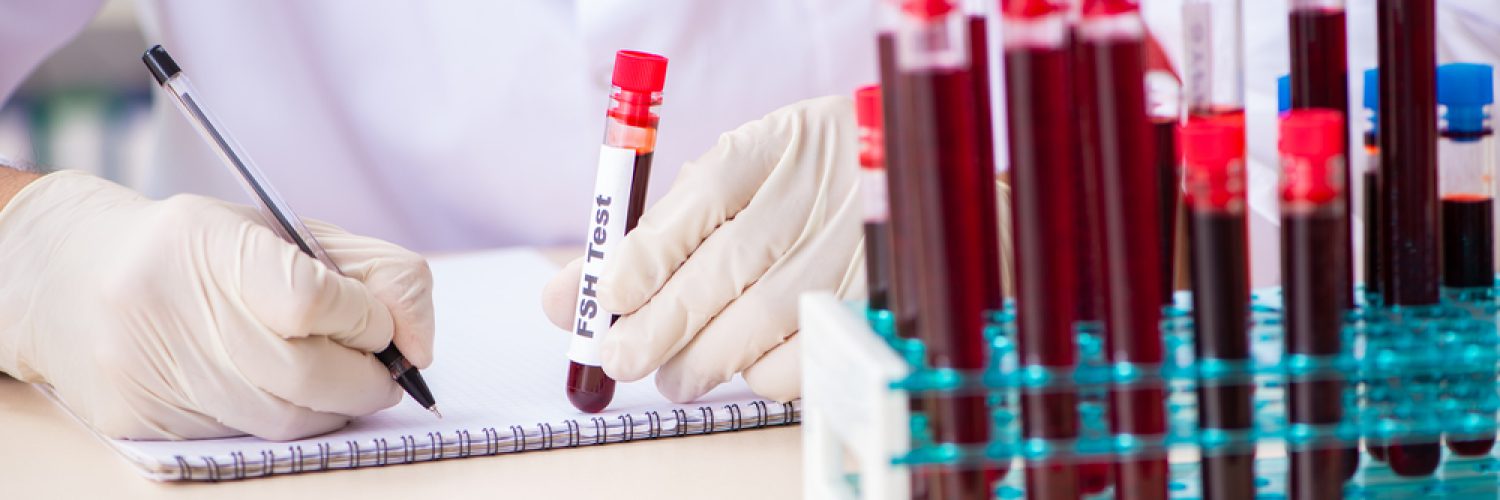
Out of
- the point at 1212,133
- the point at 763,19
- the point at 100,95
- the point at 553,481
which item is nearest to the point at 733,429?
the point at 553,481

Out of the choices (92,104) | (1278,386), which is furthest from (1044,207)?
(92,104)

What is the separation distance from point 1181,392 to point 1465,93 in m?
0.20

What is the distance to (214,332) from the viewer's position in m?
0.77

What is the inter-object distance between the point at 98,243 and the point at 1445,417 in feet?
2.55

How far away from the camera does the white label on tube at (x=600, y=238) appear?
78 centimetres

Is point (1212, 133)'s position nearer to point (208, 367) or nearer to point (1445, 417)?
point (1445, 417)

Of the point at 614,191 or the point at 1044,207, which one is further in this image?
the point at 614,191

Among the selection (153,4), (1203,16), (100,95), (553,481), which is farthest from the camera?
(100,95)

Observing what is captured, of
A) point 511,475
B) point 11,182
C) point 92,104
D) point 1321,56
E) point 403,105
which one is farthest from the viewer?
point 92,104

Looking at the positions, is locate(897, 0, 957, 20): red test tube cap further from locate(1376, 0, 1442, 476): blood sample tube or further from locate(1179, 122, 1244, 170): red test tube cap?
locate(1376, 0, 1442, 476): blood sample tube

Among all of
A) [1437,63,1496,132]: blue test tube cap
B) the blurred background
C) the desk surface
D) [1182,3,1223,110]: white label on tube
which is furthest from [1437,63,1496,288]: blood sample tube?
the blurred background

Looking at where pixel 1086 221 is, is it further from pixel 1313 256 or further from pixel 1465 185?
pixel 1465 185

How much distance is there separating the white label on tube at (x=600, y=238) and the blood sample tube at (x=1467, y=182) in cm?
43

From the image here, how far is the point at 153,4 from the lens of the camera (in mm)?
1620
